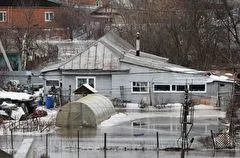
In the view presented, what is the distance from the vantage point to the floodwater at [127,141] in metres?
21.6

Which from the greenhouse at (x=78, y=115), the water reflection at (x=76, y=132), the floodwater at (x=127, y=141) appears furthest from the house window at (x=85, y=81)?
the water reflection at (x=76, y=132)

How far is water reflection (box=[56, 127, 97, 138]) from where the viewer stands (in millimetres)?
26150

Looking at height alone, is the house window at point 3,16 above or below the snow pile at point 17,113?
above

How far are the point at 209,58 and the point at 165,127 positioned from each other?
23954 mm

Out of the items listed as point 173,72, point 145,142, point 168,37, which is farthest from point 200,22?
point 145,142

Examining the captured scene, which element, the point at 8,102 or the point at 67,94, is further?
the point at 67,94

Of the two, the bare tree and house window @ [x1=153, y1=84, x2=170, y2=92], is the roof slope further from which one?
the bare tree

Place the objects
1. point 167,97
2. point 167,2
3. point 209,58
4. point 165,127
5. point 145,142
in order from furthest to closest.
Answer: point 167,2
point 209,58
point 167,97
point 165,127
point 145,142

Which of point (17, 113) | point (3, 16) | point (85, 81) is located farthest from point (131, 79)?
point (3, 16)

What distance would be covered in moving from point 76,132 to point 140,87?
10.2 metres

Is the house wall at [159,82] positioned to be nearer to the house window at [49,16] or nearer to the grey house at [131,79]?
the grey house at [131,79]

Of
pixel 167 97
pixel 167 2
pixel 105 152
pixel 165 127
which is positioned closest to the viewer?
pixel 105 152

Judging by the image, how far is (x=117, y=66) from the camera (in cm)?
3659

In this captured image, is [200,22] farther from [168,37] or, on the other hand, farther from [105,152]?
[105,152]
